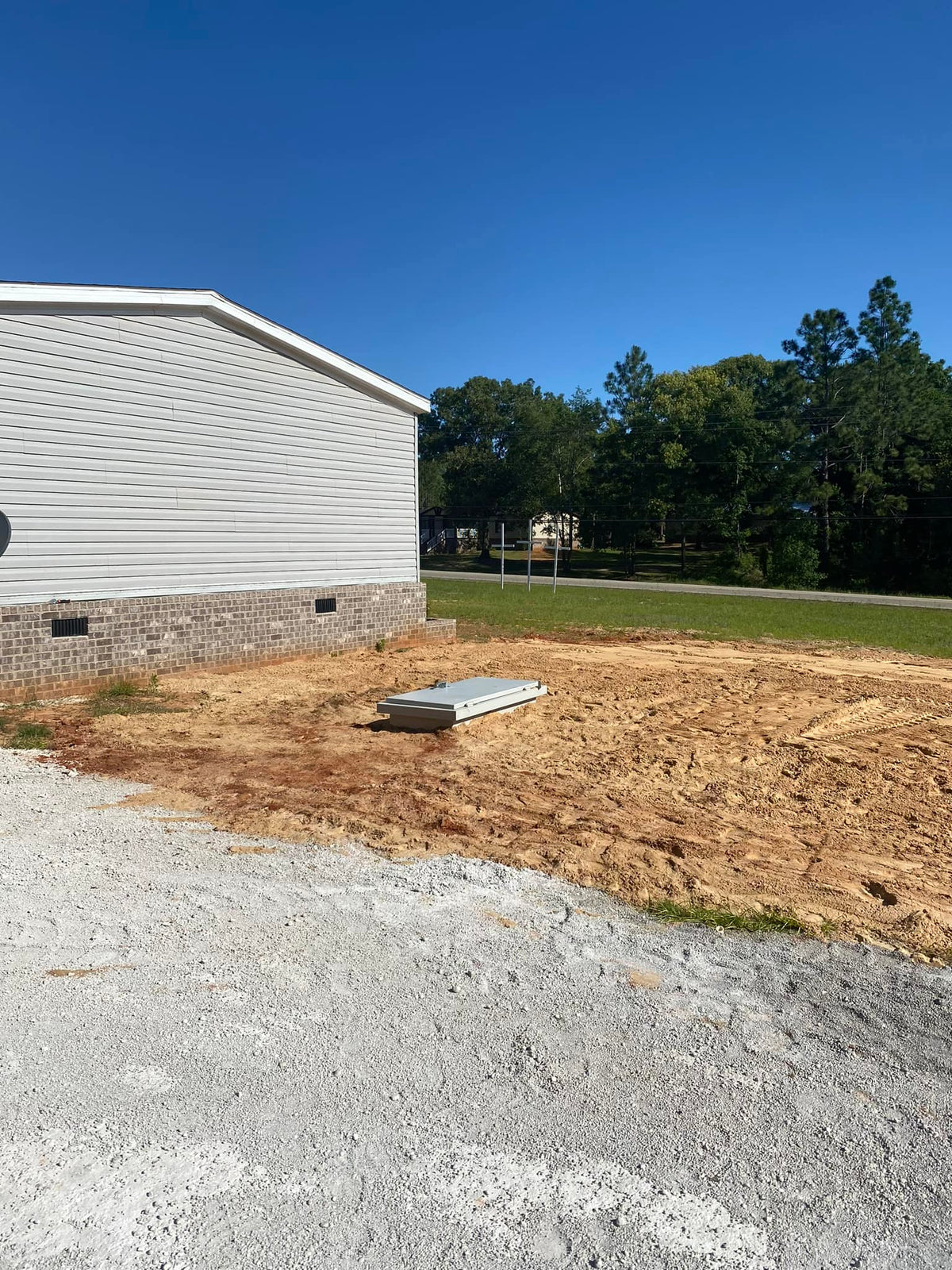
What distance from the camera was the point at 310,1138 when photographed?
2.88m

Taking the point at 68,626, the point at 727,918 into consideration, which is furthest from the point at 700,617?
the point at 727,918

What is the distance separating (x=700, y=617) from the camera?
21.9 m

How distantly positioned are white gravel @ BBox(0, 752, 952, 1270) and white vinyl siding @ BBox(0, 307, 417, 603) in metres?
6.87

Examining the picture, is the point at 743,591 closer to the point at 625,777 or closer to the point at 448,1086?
the point at 625,777

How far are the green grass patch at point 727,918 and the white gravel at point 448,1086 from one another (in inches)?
5.1

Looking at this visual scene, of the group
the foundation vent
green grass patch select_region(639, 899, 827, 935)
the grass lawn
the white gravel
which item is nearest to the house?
the foundation vent

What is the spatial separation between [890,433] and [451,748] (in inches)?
1393

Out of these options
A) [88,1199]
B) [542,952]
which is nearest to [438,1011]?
[542,952]

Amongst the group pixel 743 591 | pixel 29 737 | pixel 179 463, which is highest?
pixel 179 463

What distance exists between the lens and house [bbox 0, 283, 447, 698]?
10477mm

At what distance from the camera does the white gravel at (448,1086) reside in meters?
2.50

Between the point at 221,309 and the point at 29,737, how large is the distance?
651 centimetres

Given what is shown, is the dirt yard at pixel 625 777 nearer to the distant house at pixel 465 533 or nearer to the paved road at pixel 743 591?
the paved road at pixel 743 591

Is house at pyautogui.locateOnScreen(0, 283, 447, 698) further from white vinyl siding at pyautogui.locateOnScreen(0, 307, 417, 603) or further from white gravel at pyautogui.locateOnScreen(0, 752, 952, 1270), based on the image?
white gravel at pyautogui.locateOnScreen(0, 752, 952, 1270)
